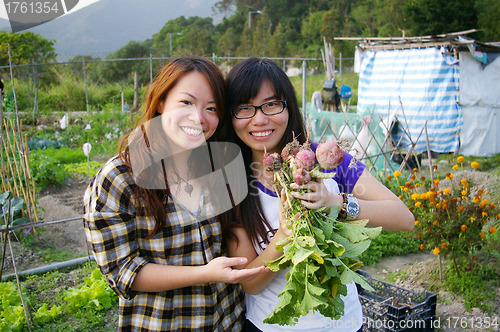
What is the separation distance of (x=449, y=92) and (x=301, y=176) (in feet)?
24.1

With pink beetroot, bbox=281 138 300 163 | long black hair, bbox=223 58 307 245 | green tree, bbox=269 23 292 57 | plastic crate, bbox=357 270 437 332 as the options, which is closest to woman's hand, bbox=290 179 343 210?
pink beetroot, bbox=281 138 300 163

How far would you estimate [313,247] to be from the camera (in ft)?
3.61

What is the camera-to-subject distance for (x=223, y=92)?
1331 mm

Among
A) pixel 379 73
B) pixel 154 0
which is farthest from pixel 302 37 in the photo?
pixel 154 0

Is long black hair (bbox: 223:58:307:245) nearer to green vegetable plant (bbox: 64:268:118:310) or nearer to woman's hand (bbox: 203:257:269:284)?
woman's hand (bbox: 203:257:269:284)

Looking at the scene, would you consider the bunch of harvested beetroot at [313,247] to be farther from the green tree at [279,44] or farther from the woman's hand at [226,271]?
the green tree at [279,44]

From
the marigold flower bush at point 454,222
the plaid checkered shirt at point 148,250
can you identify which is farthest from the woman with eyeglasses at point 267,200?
the marigold flower bush at point 454,222

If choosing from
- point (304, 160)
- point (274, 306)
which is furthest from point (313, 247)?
point (274, 306)

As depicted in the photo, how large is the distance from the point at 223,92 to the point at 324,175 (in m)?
0.48

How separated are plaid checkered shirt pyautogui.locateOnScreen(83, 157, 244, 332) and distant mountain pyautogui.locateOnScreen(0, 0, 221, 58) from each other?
31.7 meters

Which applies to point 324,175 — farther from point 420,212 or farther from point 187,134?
point 420,212

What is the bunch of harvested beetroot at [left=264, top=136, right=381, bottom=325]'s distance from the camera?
109 cm

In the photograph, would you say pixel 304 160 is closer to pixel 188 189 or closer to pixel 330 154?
pixel 330 154

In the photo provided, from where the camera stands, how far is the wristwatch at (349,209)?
1257 mm
